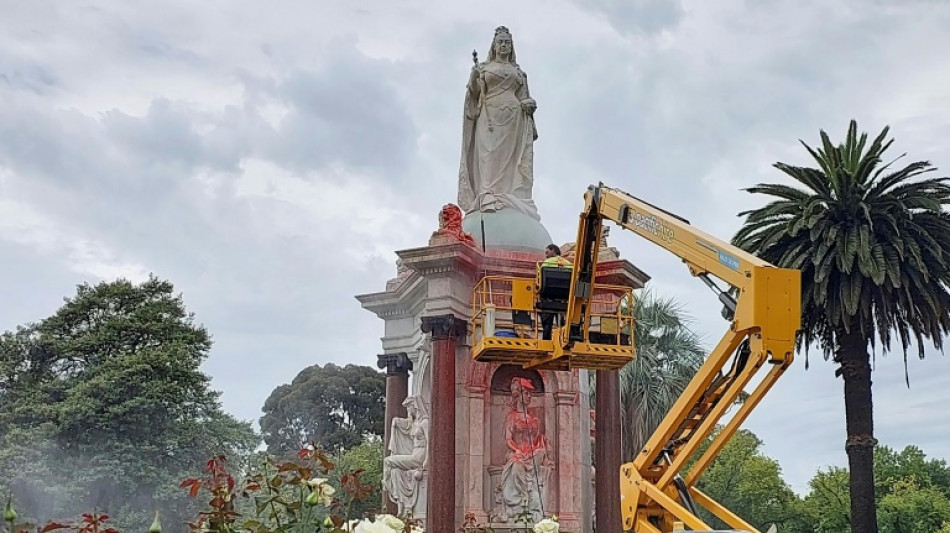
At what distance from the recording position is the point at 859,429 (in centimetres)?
2531

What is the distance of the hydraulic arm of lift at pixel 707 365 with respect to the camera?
11.4m

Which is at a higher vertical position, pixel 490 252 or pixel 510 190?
pixel 510 190

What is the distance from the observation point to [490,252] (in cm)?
1945

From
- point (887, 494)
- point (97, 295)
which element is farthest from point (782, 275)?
point (887, 494)

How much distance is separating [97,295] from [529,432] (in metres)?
26.8

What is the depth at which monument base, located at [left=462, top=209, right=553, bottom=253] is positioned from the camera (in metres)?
19.9

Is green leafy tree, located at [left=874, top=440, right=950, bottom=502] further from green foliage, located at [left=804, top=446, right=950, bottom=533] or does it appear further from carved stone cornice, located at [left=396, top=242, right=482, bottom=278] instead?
carved stone cornice, located at [left=396, top=242, right=482, bottom=278]

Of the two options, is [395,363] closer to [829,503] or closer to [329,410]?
[829,503]

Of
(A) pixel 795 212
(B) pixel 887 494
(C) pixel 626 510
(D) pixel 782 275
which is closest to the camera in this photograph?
(D) pixel 782 275

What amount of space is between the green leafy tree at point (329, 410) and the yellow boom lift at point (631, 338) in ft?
161

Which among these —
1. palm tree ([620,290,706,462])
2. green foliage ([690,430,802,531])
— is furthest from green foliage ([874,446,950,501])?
palm tree ([620,290,706,462])

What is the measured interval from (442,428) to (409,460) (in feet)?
6.34

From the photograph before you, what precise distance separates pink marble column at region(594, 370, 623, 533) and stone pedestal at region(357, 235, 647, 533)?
0.42ft

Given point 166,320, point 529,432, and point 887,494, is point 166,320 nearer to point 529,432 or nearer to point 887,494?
point 529,432
